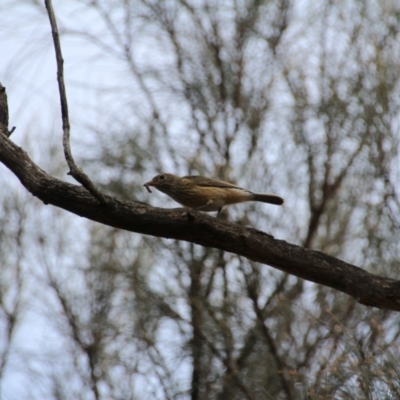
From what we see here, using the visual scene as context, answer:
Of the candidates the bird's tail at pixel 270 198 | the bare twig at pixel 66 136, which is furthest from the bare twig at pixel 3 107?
the bird's tail at pixel 270 198

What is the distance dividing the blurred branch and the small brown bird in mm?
1962

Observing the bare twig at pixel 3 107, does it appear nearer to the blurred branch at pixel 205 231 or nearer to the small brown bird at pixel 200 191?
the blurred branch at pixel 205 231

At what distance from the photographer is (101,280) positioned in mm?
6957

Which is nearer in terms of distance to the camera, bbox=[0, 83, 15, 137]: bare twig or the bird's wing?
bbox=[0, 83, 15, 137]: bare twig

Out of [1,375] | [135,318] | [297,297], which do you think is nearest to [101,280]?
[135,318]

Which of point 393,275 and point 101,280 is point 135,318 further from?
point 393,275

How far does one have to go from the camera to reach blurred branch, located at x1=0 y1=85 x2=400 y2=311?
3.95 m

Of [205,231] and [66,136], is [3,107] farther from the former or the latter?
[205,231]

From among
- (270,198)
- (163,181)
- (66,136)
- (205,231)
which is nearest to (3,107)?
(66,136)

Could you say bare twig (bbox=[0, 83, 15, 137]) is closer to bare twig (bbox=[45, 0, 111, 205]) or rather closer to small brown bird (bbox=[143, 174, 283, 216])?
bare twig (bbox=[45, 0, 111, 205])

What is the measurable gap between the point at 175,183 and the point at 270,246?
213 cm

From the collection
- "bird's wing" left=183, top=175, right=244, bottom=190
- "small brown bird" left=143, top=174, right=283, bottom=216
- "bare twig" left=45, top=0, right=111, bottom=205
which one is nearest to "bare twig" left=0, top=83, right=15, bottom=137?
"bare twig" left=45, top=0, right=111, bottom=205

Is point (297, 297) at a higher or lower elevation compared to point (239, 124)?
lower

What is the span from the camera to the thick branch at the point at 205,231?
3.95 meters
